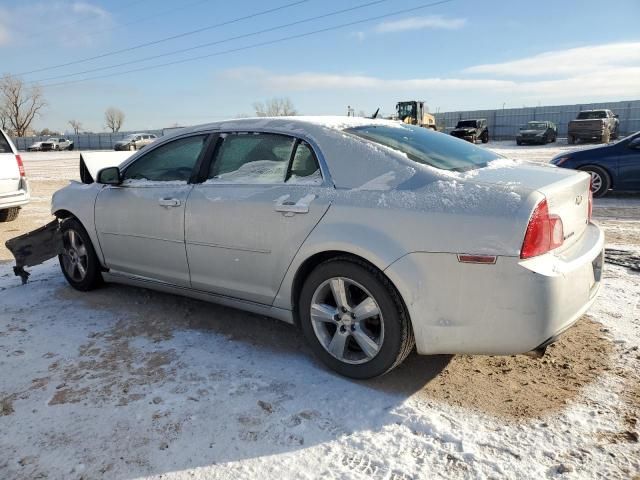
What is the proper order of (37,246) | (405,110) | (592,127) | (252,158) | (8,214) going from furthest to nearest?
(405,110) < (592,127) < (8,214) < (37,246) < (252,158)

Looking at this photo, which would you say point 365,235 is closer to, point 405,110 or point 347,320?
point 347,320

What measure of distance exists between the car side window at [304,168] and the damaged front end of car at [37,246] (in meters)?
2.88

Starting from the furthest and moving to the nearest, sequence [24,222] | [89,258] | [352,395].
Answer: [24,222] → [89,258] → [352,395]

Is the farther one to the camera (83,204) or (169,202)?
(83,204)

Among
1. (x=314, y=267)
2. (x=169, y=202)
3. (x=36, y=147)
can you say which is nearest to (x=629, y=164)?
(x=314, y=267)

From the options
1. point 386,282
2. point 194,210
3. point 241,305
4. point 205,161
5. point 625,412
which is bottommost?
point 625,412

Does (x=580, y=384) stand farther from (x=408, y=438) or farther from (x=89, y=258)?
(x=89, y=258)

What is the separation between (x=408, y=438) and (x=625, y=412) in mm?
1192

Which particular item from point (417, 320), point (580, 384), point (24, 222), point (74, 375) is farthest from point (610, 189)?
point (24, 222)

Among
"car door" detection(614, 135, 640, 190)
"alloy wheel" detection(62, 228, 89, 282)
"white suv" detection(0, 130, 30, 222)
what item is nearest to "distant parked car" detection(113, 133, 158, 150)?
"white suv" detection(0, 130, 30, 222)

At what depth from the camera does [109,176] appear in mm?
4281

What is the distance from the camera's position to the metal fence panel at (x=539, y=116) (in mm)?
38781

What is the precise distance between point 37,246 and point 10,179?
14.3 ft

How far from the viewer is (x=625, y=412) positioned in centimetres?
270
